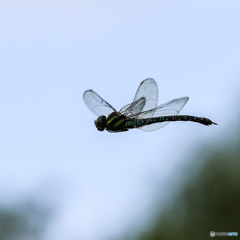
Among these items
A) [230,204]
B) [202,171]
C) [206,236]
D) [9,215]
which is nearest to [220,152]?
[202,171]

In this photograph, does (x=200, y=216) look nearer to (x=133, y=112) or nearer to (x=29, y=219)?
(x=29, y=219)

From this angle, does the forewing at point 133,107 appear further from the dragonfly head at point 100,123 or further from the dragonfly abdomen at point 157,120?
the dragonfly head at point 100,123

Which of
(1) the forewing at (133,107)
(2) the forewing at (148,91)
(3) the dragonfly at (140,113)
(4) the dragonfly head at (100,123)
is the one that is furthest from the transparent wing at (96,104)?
(2) the forewing at (148,91)

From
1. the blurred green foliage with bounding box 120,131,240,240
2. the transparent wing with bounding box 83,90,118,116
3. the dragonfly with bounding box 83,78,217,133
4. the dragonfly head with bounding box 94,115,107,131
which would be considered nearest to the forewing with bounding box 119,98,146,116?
the dragonfly with bounding box 83,78,217,133

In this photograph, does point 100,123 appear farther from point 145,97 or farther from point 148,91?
point 148,91

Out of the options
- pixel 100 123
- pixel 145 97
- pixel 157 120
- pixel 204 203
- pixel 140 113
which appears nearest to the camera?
pixel 100 123

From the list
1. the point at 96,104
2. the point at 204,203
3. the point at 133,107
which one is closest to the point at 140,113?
the point at 133,107

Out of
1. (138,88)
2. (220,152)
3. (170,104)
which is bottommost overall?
(220,152)

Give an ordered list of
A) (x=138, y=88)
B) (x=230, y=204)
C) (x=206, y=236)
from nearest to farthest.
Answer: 1. (x=138, y=88)
2. (x=206, y=236)
3. (x=230, y=204)
